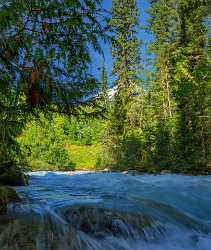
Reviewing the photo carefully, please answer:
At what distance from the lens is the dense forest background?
5.26m

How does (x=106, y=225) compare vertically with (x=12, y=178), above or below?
below

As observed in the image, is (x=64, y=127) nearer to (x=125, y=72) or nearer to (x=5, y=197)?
(x=5, y=197)

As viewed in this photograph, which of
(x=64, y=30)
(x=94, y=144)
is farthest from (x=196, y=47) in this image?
(x=64, y=30)

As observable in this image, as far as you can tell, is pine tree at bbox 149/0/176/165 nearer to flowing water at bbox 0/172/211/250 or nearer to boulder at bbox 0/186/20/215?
flowing water at bbox 0/172/211/250

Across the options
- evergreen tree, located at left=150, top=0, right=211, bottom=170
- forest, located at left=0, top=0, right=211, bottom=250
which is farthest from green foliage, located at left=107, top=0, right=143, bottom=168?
forest, located at left=0, top=0, right=211, bottom=250

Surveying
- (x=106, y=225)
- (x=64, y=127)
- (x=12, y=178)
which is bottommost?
(x=106, y=225)

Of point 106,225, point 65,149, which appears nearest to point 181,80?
point 65,149

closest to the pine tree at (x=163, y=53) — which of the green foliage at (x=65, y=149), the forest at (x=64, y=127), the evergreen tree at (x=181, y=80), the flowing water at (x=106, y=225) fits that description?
the evergreen tree at (x=181, y=80)

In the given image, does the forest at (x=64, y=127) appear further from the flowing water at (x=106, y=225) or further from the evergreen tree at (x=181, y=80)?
the evergreen tree at (x=181, y=80)

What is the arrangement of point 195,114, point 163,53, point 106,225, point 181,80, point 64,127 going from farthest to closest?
point 163,53 < point 181,80 < point 195,114 < point 64,127 < point 106,225

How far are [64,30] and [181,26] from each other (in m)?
34.8

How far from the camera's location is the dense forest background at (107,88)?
5.26 m

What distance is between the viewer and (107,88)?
7.54m

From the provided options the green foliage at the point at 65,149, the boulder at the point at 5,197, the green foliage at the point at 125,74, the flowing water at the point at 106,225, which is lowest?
the flowing water at the point at 106,225
